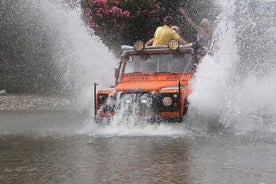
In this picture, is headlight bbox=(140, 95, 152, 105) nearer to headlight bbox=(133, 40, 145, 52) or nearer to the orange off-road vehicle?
the orange off-road vehicle

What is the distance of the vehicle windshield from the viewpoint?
12484 mm

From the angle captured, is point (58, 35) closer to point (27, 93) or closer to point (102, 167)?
point (27, 93)

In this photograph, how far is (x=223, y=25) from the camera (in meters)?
12.5

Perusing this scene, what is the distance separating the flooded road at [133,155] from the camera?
22.3ft

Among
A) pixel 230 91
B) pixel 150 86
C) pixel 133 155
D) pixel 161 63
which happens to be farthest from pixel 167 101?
pixel 133 155

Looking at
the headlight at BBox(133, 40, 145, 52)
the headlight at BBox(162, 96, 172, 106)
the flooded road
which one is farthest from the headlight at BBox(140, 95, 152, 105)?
the headlight at BBox(133, 40, 145, 52)

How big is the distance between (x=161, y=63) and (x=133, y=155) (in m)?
4.58

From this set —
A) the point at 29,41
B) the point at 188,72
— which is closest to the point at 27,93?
the point at 29,41

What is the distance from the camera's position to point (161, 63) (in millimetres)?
12641

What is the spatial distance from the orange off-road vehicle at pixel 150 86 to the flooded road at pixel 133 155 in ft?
0.96

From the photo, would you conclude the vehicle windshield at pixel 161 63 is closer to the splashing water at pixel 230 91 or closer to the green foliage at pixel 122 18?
the splashing water at pixel 230 91

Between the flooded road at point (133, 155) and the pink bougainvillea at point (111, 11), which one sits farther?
the pink bougainvillea at point (111, 11)

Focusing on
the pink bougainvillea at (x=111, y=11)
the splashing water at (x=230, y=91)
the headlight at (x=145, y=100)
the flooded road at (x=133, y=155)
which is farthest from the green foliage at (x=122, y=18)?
the headlight at (x=145, y=100)

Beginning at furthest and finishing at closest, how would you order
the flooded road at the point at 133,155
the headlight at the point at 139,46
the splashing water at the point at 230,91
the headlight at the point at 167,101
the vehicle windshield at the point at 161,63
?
the headlight at the point at 139,46 → the vehicle windshield at the point at 161,63 → the splashing water at the point at 230,91 → the headlight at the point at 167,101 → the flooded road at the point at 133,155
